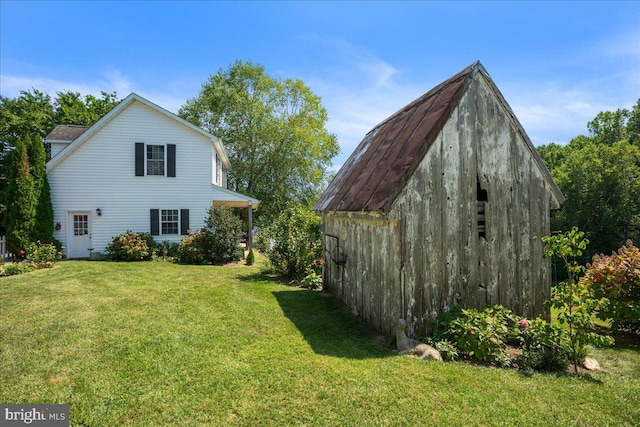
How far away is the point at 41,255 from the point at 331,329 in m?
13.0

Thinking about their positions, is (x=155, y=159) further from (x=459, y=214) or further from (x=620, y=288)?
(x=620, y=288)

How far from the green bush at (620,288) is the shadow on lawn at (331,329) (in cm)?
424

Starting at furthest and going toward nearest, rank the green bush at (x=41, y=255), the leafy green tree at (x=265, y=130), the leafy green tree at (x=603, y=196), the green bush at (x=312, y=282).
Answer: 1. the leafy green tree at (x=265, y=130)
2. the leafy green tree at (x=603, y=196)
3. the green bush at (x=41, y=255)
4. the green bush at (x=312, y=282)

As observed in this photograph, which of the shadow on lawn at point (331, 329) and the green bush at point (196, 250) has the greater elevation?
the green bush at point (196, 250)

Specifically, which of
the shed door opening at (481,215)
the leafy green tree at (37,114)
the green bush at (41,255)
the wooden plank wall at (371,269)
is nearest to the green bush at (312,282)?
the wooden plank wall at (371,269)

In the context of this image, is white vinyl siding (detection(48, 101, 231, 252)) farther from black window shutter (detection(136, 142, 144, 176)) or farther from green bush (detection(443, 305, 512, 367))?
green bush (detection(443, 305, 512, 367))

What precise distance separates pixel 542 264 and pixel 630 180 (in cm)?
2585

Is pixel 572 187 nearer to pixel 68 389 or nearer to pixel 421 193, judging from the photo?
pixel 421 193

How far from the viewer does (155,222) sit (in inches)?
653

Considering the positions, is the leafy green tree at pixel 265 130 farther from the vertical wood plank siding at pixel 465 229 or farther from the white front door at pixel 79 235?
the vertical wood plank siding at pixel 465 229

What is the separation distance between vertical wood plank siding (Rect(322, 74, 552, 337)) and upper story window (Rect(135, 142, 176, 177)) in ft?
44.2

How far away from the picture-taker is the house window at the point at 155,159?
16.7 meters

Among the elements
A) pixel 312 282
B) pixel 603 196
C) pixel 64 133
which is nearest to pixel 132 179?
pixel 64 133

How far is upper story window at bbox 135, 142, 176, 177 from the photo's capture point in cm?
1652
